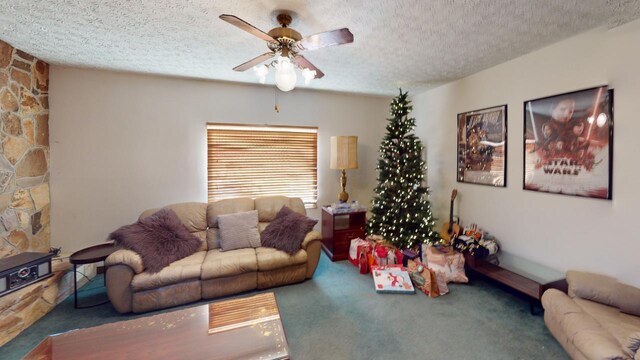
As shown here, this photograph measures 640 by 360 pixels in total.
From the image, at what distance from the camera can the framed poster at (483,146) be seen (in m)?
3.04

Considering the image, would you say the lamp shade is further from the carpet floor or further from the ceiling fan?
the ceiling fan

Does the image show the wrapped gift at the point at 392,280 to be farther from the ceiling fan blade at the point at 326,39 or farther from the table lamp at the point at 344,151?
the ceiling fan blade at the point at 326,39

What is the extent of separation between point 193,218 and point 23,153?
1837mm

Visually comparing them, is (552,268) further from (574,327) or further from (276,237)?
Result: (276,237)

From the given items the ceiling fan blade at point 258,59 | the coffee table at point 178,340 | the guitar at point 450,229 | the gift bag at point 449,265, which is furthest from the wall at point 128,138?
the gift bag at point 449,265

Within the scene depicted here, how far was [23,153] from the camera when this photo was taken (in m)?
2.75

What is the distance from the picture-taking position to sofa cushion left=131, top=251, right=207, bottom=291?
7.82ft

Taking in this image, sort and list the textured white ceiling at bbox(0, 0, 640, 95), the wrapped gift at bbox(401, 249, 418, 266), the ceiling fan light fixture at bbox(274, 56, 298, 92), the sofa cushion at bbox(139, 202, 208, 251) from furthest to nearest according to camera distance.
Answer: the wrapped gift at bbox(401, 249, 418, 266), the sofa cushion at bbox(139, 202, 208, 251), the textured white ceiling at bbox(0, 0, 640, 95), the ceiling fan light fixture at bbox(274, 56, 298, 92)

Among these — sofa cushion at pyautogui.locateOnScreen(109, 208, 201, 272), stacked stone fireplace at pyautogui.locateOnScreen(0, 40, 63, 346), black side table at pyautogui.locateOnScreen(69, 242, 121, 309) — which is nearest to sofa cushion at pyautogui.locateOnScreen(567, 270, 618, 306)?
sofa cushion at pyautogui.locateOnScreen(109, 208, 201, 272)

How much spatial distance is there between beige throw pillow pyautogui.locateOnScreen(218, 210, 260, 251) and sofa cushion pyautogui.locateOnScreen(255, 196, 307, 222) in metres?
0.21

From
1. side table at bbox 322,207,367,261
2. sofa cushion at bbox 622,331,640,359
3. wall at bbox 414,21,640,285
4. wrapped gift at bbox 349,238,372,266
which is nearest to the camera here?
sofa cushion at bbox 622,331,640,359

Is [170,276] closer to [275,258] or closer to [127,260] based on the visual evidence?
[127,260]

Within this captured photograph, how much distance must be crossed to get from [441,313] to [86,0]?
151 inches

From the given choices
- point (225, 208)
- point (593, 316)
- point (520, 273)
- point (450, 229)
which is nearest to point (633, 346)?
point (593, 316)
